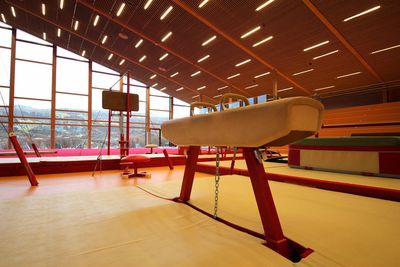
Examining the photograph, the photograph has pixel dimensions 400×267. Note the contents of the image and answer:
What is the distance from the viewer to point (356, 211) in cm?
131

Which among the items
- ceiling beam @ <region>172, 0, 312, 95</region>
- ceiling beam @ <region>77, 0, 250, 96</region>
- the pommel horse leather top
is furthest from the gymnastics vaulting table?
ceiling beam @ <region>77, 0, 250, 96</region>

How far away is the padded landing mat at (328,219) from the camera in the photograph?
2.63 feet

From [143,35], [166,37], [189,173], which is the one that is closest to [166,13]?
[166,37]

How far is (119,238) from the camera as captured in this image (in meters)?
0.95

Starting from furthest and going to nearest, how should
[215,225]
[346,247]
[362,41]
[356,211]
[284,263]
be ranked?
[362,41]
[356,211]
[215,225]
[346,247]
[284,263]

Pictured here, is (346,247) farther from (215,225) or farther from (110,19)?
(110,19)

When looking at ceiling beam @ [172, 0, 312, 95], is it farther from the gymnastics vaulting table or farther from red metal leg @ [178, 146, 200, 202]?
the gymnastics vaulting table

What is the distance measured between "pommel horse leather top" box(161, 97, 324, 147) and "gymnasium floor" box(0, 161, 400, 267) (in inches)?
17.0

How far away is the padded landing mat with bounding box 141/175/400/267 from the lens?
2.63 ft

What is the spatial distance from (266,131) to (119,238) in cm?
78

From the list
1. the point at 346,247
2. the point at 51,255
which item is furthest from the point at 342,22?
the point at 51,255

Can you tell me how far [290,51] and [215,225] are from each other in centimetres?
855

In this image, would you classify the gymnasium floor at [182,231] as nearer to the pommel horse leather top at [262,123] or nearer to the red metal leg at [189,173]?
the red metal leg at [189,173]

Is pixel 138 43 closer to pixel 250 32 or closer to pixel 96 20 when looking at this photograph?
pixel 96 20
